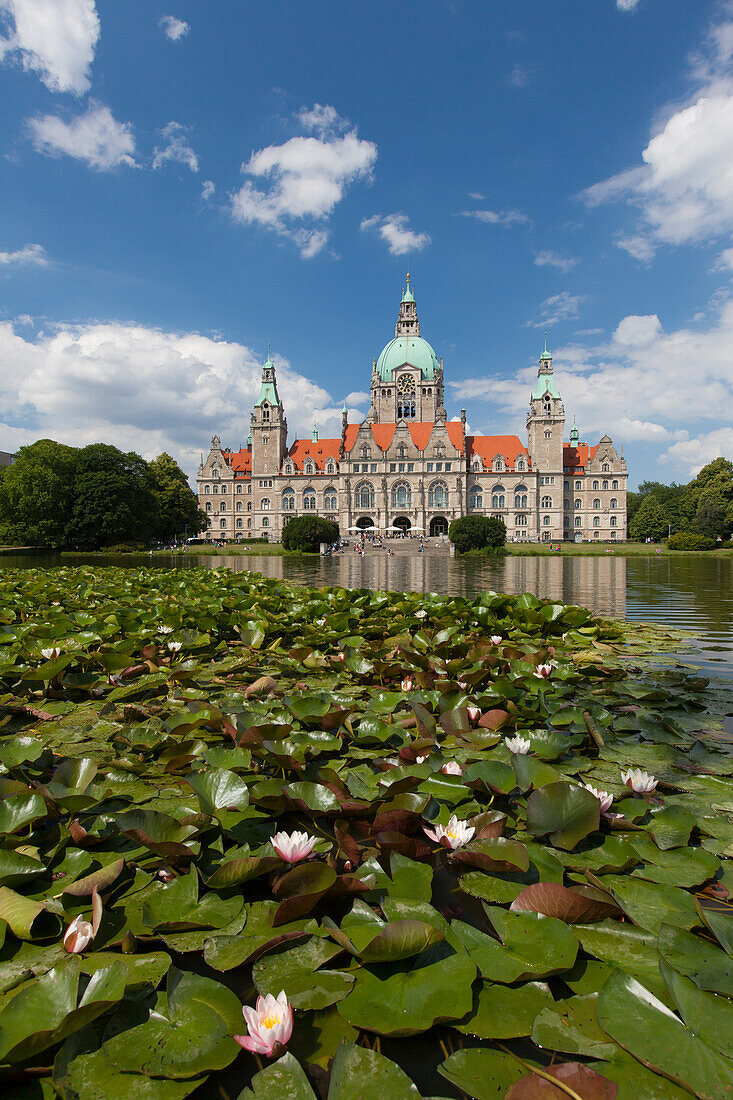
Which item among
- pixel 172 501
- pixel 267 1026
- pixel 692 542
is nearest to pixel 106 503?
pixel 172 501

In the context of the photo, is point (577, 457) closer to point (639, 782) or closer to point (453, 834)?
point (639, 782)

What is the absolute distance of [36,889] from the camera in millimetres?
1524

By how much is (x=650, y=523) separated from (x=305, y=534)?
182 feet

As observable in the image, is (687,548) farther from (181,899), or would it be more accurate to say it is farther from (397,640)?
(181,899)

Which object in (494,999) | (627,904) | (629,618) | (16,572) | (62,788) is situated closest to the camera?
(494,999)

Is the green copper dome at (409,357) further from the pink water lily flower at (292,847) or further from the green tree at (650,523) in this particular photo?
the pink water lily flower at (292,847)

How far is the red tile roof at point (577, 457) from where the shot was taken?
6950 centimetres

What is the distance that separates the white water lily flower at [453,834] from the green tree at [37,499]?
4486 cm

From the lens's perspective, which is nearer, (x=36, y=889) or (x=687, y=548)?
(x=36, y=889)

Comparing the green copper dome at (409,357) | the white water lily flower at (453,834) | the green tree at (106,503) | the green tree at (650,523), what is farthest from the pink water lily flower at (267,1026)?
the green tree at (650,523)

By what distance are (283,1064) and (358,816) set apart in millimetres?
974

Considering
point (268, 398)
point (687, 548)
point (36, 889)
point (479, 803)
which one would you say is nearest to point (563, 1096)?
point (479, 803)

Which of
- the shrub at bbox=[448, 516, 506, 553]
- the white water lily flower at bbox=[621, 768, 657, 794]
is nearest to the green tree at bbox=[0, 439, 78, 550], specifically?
the shrub at bbox=[448, 516, 506, 553]

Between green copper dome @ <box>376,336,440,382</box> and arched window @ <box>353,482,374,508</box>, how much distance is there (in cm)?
1790
